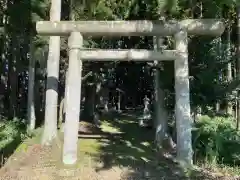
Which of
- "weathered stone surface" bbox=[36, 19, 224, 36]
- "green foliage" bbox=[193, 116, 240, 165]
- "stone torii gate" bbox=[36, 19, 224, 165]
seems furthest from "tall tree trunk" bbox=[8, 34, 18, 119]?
"green foliage" bbox=[193, 116, 240, 165]

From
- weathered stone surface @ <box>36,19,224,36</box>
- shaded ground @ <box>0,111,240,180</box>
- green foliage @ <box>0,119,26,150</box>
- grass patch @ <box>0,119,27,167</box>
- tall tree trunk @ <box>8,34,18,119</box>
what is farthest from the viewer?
tall tree trunk @ <box>8,34,18,119</box>

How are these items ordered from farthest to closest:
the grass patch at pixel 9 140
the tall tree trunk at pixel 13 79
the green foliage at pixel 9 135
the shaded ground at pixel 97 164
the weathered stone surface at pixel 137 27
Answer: the tall tree trunk at pixel 13 79
the green foliage at pixel 9 135
the grass patch at pixel 9 140
the weathered stone surface at pixel 137 27
the shaded ground at pixel 97 164

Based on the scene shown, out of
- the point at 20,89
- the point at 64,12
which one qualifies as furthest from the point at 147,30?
the point at 20,89

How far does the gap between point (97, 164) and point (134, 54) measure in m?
3.33

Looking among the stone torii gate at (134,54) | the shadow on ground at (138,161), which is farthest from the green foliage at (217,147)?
the shadow on ground at (138,161)

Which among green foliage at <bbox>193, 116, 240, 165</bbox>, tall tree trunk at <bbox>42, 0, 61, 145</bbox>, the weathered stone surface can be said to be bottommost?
green foliage at <bbox>193, 116, 240, 165</bbox>

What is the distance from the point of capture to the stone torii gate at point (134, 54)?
418 inches

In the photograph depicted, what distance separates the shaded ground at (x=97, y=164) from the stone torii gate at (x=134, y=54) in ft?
1.79

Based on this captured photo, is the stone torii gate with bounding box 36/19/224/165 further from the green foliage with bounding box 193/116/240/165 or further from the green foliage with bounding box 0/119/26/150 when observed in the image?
the green foliage with bounding box 0/119/26/150

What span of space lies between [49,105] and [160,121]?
3.99 metres

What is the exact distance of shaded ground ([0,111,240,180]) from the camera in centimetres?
975

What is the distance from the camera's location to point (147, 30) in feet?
35.3

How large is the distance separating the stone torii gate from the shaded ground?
54 cm

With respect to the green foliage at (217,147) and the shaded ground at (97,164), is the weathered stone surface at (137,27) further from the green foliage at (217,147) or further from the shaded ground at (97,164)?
the shaded ground at (97,164)
